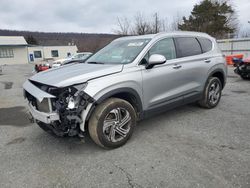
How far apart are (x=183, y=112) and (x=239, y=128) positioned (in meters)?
1.30

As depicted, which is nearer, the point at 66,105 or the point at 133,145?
the point at 66,105

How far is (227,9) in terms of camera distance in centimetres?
3550

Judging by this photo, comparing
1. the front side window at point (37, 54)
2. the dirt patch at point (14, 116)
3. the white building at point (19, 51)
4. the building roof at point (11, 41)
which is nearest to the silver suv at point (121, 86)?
the dirt patch at point (14, 116)

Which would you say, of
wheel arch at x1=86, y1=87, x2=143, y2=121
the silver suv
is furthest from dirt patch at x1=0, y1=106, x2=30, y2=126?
wheel arch at x1=86, y1=87, x2=143, y2=121

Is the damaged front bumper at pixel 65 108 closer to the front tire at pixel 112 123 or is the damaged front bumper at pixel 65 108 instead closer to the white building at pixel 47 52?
the front tire at pixel 112 123

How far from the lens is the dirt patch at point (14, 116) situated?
15.6 feet

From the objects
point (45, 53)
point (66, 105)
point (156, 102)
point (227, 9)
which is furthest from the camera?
point (45, 53)

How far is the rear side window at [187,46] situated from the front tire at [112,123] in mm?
1716

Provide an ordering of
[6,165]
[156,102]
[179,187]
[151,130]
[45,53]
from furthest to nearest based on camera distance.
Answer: [45,53] < [151,130] < [156,102] < [6,165] < [179,187]

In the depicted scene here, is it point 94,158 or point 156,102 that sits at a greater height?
point 156,102

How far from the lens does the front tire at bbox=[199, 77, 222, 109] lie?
4848 millimetres

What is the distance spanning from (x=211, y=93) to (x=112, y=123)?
295 centimetres

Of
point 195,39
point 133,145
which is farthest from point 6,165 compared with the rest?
point 195,39

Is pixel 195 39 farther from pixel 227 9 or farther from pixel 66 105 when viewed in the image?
pixel 227 9
